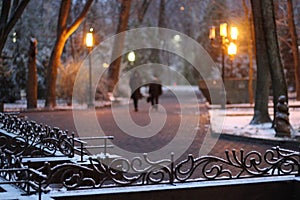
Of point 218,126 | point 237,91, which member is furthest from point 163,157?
point 237,91

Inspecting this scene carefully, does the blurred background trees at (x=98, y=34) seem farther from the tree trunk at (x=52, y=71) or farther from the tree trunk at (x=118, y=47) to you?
the tree trunk at (x=52, y=71)

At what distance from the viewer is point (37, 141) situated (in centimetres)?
1316

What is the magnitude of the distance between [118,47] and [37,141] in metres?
29.8

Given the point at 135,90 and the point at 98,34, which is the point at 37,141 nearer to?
the point at 135,90

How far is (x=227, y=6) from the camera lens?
49.8m

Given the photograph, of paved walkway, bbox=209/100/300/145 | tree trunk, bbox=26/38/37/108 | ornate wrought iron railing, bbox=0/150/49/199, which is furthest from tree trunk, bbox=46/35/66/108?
ornate wrought iron railing, bbox=0/150/49/199

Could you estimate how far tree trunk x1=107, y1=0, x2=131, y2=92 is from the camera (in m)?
41.4

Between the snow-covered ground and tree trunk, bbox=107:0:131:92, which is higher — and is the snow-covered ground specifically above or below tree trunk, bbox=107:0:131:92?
below

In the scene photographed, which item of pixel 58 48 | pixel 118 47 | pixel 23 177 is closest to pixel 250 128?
pixel 23 177

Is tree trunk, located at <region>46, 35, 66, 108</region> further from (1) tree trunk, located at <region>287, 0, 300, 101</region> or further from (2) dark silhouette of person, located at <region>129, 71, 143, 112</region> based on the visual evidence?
(1) tree trunk, located at <region>287, 0, 300, 101</region>

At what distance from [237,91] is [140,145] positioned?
84.0 feet

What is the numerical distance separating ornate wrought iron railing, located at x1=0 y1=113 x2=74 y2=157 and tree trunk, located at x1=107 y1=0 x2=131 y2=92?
2672cm

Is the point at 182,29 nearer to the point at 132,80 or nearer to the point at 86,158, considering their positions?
the point at 132,80

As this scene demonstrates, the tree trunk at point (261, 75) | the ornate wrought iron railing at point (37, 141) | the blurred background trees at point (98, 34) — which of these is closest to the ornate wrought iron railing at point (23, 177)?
the ornate wrought iron railing at point (37, 141)
